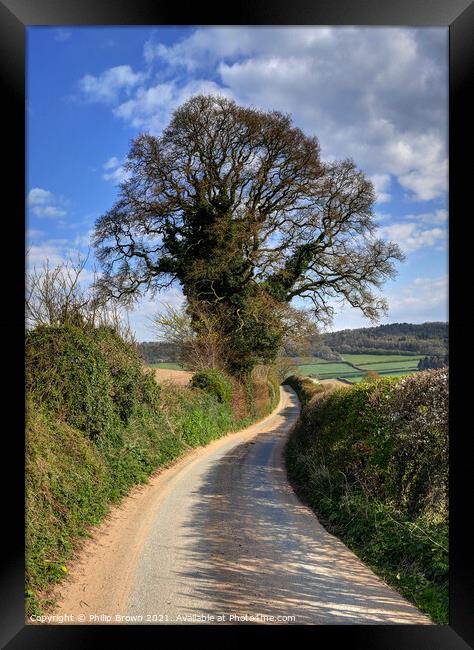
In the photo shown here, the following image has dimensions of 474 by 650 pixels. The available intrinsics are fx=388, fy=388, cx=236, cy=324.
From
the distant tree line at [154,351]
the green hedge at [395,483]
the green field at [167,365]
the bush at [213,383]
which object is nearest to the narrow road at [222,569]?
the green hedge at [395,483]

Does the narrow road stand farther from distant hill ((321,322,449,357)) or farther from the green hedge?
distant hill ((321,322,449,357))

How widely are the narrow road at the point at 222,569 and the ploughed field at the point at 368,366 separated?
2020 mm

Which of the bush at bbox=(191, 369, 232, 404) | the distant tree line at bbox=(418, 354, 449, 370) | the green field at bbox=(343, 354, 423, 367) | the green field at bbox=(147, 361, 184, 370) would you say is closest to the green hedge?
the distant tree line at bbox=(418, 354, 449, 370)

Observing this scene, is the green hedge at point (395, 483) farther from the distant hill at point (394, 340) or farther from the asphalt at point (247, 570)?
the distant hill at point (394, 340)

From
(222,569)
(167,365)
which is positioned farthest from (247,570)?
(167,365)

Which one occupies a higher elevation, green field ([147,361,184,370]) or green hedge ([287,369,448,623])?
green field ([147,361,184,370])

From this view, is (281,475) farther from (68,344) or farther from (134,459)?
(68,344)

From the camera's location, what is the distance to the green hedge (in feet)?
10.9

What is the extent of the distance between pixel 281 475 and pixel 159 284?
4.55 m

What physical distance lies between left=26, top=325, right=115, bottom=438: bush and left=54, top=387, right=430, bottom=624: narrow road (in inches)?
53.0

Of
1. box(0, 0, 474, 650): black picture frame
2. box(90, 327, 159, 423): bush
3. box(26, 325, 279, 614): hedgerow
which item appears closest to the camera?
box(0, 0, 474, 650): black picture frame

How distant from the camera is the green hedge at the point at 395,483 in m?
3.33

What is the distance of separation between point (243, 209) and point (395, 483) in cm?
670

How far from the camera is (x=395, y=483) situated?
457 cm
